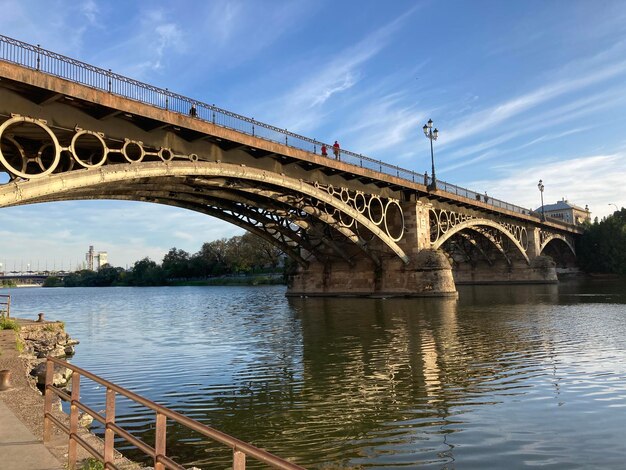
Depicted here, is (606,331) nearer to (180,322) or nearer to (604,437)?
(604,437)

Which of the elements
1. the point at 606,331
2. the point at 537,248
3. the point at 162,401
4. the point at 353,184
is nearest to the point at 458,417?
the point at 162,401

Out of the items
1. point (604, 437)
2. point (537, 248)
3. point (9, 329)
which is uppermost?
point (537, 248)

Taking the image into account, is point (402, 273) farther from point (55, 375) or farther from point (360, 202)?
point (55, 375)

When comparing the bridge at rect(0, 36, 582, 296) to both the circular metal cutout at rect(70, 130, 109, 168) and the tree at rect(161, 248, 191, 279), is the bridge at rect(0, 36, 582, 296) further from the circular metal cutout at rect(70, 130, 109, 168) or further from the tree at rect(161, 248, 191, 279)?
the tree at rect(161, 248, 191, 279)

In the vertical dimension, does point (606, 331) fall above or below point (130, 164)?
below

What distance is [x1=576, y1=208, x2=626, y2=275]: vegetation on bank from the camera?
3265 inches

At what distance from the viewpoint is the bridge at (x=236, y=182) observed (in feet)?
54.7

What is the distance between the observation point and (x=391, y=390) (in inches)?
403

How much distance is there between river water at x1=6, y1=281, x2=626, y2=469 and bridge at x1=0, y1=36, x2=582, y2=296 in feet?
24.2

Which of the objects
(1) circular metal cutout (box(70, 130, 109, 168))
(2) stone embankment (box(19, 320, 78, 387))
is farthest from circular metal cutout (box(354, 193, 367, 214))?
(2) stone embankment (box(19, 320, 78, 387))

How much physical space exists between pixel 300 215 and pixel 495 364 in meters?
24.1

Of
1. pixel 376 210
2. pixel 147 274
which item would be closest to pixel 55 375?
pixel 376 210

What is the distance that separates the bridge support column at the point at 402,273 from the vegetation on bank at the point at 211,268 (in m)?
37.9

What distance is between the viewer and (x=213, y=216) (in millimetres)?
34875
